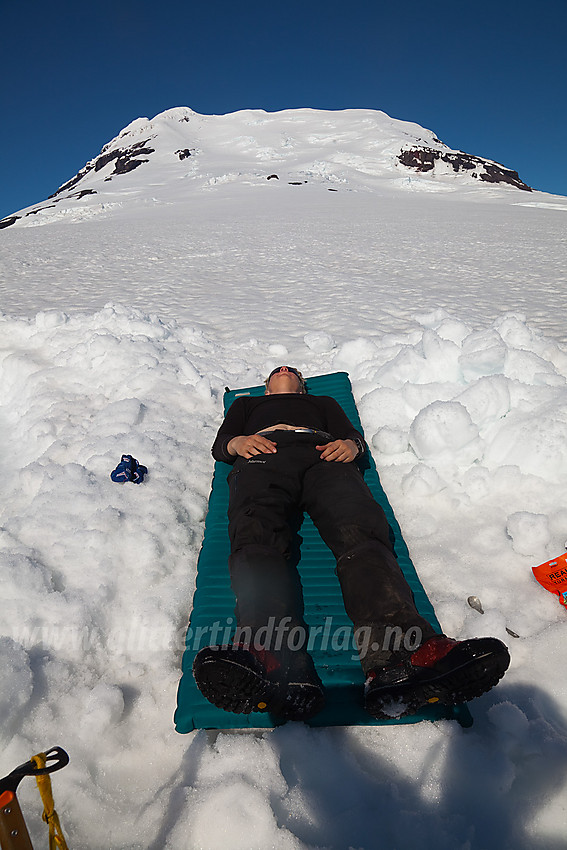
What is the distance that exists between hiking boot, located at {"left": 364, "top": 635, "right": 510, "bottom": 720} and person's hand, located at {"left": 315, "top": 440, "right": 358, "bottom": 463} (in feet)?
3.76

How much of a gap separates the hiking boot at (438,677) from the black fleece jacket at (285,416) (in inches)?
59.4

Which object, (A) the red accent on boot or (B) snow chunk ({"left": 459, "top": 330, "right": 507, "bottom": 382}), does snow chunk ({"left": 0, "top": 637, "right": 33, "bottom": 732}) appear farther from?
(B) snow chunk ({"left": 459, "top": 330, "right": 507, "bottom": 382})

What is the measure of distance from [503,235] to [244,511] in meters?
17.0

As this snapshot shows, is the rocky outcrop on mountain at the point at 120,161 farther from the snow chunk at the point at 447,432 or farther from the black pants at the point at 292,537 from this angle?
the black pants at the point at 292,537

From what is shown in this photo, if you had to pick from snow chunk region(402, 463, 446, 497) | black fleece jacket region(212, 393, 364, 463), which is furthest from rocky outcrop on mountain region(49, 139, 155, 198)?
snow chunk region(402, 463, 446, 497)

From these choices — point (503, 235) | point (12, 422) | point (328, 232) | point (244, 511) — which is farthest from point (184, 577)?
point (503, 235)

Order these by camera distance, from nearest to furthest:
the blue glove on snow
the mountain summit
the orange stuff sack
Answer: the orange stuff sack, the blue glove on snow, the mountain summit

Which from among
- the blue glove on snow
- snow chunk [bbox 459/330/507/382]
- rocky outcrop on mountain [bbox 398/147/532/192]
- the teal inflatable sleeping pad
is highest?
rocky outcrop on mountain [bbox 398/147/532/192]

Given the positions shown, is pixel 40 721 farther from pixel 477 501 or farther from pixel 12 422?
pixel 12 422

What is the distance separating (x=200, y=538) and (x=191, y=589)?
0.42 meters

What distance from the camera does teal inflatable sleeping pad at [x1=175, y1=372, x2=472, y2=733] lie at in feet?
5.72

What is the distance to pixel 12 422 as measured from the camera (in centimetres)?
428

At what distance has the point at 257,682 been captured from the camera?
1548 mm

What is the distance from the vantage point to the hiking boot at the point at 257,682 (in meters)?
1.52
